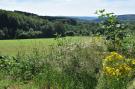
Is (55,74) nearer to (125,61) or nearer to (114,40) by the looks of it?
(125,61)

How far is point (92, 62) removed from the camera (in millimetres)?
8758

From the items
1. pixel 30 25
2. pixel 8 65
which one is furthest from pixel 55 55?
pixel 30 25

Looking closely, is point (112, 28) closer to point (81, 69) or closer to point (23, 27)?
point (81, 69)

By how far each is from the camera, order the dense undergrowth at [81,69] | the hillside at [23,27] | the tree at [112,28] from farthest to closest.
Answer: the hillside at [23,27] → the tree at [112,28] → the dense undergrowth at [81,69]

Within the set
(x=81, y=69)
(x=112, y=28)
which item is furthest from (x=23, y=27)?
(x=81, y=69)

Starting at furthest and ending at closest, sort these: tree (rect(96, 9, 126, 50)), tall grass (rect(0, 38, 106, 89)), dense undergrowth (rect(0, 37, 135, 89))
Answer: tree (rect(96, 9, 126, 50))
tall grass (rect(0, 38, 106, 89))
dense undergrowth (rect(0, 37, 135, 89))

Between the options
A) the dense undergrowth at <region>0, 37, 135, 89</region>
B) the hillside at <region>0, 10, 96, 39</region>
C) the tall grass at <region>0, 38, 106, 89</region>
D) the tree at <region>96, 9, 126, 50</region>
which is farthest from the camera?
the hillside at <region>0, 10, 96, 39</region>

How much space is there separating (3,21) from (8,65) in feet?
187

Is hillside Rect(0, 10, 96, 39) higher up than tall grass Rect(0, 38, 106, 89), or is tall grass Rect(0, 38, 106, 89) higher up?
tall grass Rect(0, 38, 106, 89)

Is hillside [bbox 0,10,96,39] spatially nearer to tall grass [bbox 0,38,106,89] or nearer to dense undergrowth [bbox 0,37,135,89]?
tall grass [bbox 0,38,106,89]

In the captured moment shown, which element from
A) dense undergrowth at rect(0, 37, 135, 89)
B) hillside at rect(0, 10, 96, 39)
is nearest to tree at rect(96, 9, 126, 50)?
dense undergrowth at rect(0, 37, 135, 89)

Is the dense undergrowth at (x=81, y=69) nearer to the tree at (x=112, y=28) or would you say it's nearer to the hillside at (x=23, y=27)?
the tree at (x=112, y=28)

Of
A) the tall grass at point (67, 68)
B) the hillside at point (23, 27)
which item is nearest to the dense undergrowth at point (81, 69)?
the tall grass at point (67, 68)

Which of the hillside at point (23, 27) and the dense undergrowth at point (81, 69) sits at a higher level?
the dense undergrowth at point (81, 69)
